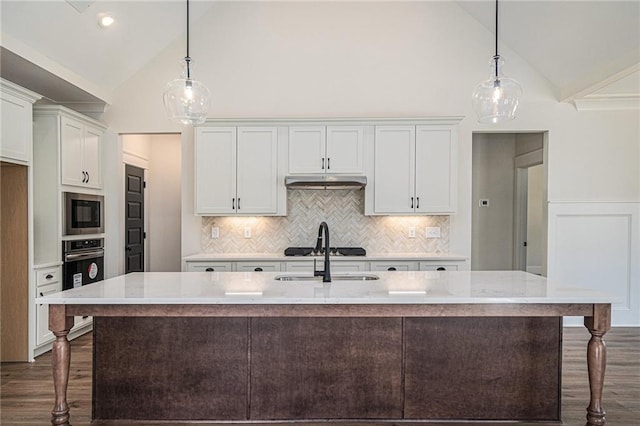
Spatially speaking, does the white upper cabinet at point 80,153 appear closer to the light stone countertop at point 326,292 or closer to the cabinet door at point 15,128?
the cabinet door at point 15,128

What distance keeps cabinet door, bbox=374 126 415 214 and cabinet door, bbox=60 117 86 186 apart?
331 cm

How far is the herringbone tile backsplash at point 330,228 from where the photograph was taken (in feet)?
16.7

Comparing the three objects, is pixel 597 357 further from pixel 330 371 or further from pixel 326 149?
pixel 326 149

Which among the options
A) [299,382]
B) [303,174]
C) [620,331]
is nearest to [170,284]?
[299,382]

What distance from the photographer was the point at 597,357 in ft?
7.63

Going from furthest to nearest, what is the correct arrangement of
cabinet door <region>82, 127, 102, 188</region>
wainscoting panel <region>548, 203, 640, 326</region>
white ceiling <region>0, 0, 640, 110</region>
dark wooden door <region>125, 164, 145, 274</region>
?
dark wooden door <region>125, 164, 145, 274</region>
wainscoting panel <region>548, 203, 640, 326</region>
cabinet door <region>82, 127, 102, 188</region>
white ceiling <region>0, 0, 640, 110</region>

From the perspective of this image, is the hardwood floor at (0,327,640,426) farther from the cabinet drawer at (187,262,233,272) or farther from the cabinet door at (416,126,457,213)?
the cabinet door at (416,126,457,213)

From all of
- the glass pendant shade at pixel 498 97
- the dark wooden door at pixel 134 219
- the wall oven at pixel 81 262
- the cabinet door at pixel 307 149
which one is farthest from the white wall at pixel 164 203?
the glass pendant shade at pixel 498 97

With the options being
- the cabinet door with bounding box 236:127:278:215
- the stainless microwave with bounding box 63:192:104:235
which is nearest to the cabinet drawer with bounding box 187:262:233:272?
the cabinet door with bounding box 236:127:278:215

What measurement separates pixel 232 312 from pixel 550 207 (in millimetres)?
4341

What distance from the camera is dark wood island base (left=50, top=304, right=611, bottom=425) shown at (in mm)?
2473

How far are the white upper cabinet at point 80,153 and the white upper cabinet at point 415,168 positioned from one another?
3239mm

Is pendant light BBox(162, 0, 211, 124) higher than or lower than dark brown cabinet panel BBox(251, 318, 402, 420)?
higher

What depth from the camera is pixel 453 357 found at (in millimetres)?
2482
